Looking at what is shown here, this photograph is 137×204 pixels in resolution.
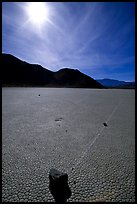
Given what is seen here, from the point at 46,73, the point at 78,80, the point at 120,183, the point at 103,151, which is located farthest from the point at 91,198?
the point at 78,80

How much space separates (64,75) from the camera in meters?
121

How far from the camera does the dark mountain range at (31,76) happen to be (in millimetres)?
82619

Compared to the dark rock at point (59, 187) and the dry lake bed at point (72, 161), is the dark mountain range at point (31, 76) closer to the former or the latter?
the dry lake bed at point (72, 161)

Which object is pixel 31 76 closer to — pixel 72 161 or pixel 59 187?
pixel 72 161

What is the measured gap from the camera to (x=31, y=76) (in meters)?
93.5

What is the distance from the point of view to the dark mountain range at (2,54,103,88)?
271 feet

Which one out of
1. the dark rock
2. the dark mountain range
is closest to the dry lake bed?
the dark rock

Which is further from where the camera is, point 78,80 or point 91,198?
point 78,80

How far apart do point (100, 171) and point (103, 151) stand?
72cm

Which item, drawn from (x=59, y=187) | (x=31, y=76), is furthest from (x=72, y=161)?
(x=31, y=76)

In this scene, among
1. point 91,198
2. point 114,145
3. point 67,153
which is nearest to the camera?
point 91,198

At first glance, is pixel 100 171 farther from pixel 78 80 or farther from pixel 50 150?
pixel 78 80

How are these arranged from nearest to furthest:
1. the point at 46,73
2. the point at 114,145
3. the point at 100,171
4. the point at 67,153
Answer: the point at 100,171 < the point at 67,153 < the point at 114,145 < the point at 46,73

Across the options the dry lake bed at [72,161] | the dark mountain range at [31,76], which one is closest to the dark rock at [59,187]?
the dry lake bed at [72,161]
